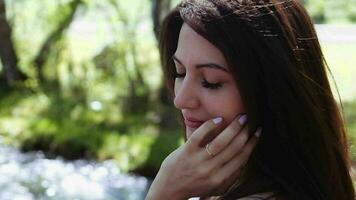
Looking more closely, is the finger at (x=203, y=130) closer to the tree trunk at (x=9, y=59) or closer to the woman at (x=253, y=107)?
the woman at (x=253, y=107)

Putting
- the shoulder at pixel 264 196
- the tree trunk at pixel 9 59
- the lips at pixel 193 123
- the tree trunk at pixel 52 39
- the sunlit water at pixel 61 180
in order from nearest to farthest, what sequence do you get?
the shoulder at pixel 264 196 < the lips at pixel 193 123 < the sunlit water at pixel 61 180 < the tree trunk at pixel 52 39 < the tree trunk at pixel 9 59

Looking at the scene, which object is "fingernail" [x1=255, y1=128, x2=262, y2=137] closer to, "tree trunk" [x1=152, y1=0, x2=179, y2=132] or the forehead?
the forehead

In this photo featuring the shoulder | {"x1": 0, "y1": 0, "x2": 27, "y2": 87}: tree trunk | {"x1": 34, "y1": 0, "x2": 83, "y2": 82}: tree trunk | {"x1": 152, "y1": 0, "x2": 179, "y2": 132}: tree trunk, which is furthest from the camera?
{"x1": 0, "y1": 0, "x2": 27, "y2": 87}: tree trunk

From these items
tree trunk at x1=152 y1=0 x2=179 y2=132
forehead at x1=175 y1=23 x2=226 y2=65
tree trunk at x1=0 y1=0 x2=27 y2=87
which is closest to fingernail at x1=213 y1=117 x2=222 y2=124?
forehead at x1=175 y1=23 x2=226 y2=65

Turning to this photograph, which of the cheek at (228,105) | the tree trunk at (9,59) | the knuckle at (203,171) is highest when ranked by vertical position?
the cheek at (228,105)

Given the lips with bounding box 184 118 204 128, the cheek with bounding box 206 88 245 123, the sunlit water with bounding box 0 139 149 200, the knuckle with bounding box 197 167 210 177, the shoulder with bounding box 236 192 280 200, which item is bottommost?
the sunlit water with bounding box 0 139 149 200

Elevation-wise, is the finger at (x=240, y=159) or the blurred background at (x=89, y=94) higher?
the finger at (x=240, y=159)

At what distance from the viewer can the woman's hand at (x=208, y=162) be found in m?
1.21

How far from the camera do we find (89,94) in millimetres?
6996

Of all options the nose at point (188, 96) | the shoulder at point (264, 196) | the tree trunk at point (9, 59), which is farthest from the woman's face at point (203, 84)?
the tree trunk at point (9, 59)

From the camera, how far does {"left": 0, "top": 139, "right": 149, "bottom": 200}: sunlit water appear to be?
523cm

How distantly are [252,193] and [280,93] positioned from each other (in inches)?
7.2

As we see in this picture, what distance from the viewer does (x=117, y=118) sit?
652cm

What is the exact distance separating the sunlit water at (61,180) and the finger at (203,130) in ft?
13.3
